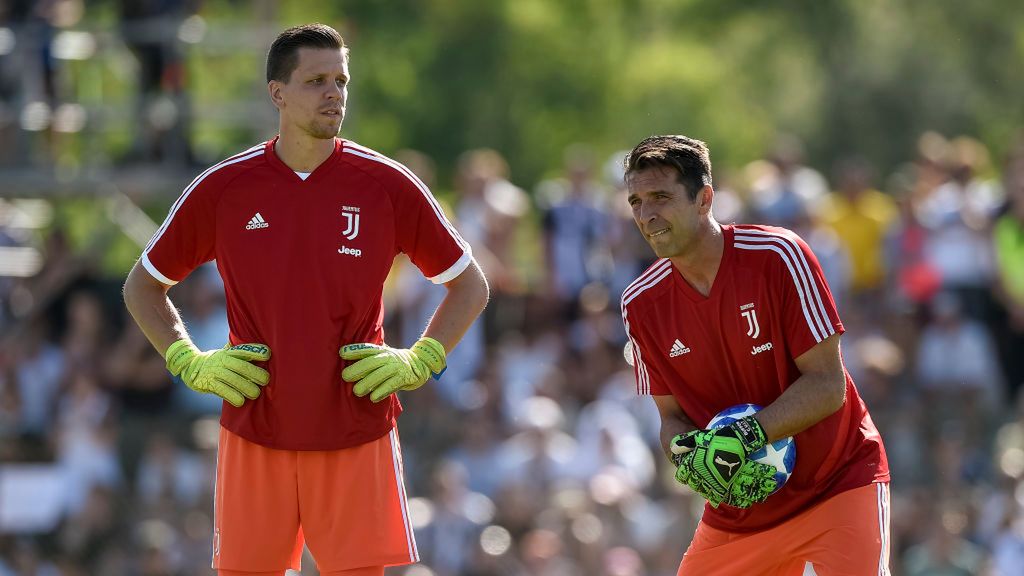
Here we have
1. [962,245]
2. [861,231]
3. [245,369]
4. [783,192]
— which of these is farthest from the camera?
[861,231]

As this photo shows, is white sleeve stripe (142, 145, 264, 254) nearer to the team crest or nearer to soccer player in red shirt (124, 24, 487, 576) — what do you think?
soccer player in red shirt (124, 24, 487, 576)

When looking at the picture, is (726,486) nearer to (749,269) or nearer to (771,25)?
(749,269)

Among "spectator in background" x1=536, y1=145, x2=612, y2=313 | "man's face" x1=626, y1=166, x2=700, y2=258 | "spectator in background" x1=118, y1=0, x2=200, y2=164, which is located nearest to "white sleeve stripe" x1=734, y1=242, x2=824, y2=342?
"man's face" x1=626, y1=166, x2=700, y2=258

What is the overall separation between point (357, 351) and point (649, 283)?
1260 mm

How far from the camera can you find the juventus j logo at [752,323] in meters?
6.17

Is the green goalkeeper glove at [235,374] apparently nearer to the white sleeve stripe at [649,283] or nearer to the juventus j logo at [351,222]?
the juventus j logo at [351,222]

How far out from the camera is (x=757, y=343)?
6195 mm

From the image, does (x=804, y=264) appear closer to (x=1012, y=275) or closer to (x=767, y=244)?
(x=767, y=244)

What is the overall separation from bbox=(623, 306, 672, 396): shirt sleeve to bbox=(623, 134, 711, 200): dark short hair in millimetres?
643

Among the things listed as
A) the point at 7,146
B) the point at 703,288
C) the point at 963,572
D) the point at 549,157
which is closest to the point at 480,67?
the point at 549,157

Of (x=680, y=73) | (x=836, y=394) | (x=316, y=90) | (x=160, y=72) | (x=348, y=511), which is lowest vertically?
(x=348, y=511)

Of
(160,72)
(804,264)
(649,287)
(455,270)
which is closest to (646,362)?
(649,287)

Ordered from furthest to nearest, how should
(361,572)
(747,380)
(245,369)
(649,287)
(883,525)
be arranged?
(649,287) → (747,380) → (883,525) → (361,572) → (245,369)

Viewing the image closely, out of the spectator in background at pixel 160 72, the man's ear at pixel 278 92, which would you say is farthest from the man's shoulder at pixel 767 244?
the spectator in background at pixel 160 72
